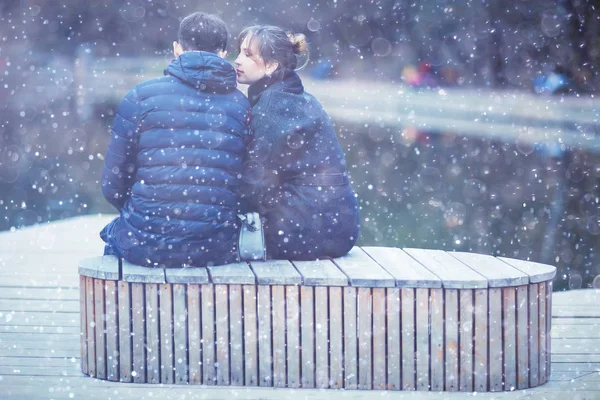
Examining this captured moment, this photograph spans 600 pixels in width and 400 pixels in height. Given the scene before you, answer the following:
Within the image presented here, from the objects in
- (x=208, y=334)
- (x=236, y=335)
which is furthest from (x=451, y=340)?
(x=208, y=334)

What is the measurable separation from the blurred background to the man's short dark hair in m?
3.62

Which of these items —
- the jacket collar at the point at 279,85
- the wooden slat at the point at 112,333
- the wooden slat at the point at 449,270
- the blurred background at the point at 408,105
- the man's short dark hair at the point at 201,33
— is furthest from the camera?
the blurred background at the point at 408,105

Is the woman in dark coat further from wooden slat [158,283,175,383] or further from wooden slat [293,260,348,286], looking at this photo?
wooden slat [158,283,175,383]

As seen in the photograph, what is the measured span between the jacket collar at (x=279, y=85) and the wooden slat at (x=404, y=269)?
2.60 feet

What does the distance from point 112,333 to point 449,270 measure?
4.37 ft

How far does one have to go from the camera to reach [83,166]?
1460cm

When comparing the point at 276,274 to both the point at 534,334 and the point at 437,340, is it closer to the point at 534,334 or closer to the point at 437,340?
the point at 437,340

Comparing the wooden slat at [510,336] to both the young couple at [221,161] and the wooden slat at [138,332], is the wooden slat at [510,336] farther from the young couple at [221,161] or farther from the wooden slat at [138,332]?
the wooden slat at [138,332]

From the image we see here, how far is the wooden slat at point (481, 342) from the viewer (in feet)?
10.2

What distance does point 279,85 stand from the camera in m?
3.44

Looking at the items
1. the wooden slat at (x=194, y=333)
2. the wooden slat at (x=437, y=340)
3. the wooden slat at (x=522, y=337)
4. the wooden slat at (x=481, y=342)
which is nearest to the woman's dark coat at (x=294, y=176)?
the wooden slat at (x=194, y=333)

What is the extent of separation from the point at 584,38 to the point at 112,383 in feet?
34.8

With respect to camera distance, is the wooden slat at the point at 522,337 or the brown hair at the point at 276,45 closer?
the wooden slat at the point at 522,337

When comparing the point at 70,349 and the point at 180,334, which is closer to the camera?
the point at 180,334
